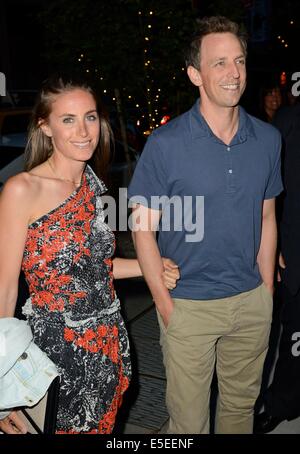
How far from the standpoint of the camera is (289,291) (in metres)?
3.59

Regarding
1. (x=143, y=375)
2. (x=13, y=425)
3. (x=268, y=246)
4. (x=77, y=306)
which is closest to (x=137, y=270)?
(x=77, y=306)

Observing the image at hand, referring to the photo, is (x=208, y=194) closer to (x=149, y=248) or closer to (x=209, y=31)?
(x=149, y=248)

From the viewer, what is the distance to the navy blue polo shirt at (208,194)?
2793 millimetres

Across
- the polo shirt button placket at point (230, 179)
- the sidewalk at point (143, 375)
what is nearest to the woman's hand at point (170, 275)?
the polo shirt button placket at point (230, 179)

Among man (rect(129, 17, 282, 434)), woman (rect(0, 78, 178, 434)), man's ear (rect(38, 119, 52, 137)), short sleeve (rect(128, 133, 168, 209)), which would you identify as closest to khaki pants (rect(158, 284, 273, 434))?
man (rect(129, 17, 282, 434))

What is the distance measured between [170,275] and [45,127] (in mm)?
892

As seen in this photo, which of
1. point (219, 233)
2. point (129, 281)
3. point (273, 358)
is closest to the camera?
point (219, 233)

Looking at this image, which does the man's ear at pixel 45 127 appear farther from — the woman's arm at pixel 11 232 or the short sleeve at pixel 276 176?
the short sleeve at pixel 276 176

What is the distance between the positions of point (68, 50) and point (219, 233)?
6.17 metres

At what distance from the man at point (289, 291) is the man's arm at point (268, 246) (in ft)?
1.15

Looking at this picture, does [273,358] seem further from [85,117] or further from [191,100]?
[191,100]

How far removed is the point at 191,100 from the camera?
8.65 metres
